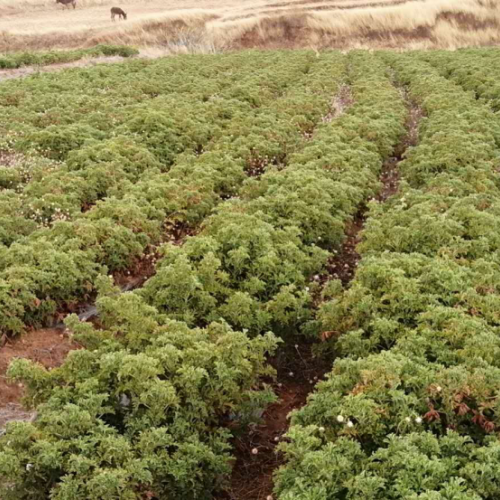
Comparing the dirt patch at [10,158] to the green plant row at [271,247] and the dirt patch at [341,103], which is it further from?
the dirt patch at [341,103]

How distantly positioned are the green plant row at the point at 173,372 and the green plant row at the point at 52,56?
24.6 metres

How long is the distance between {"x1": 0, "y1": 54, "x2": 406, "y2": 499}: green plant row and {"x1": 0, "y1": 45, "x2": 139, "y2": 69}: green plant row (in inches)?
968

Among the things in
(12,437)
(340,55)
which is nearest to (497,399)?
(12,437)

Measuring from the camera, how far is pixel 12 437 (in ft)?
20.8

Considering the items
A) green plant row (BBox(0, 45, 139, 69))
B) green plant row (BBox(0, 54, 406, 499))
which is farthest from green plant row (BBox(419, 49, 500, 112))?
green plant row (BBox(0, 45, 139, 69))

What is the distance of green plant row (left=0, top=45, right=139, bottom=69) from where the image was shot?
103 ft

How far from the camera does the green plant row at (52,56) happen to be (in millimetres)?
31492

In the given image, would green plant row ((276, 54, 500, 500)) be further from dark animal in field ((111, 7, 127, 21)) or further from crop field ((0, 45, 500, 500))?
dark animal in field ((111, 7, 127, 21))

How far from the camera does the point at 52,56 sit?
33.2 meters

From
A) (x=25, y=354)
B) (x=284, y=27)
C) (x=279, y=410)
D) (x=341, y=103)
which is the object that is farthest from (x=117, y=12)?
(x=279, y=410)

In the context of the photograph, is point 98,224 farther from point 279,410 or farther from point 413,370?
point 413,370

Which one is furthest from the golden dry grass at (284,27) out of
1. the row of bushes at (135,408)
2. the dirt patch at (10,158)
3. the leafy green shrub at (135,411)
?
the leafy green shrub at (135,411)

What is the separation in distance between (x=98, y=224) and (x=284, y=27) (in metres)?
41.3

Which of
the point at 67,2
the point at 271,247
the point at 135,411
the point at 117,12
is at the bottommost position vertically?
the point at 135,411
